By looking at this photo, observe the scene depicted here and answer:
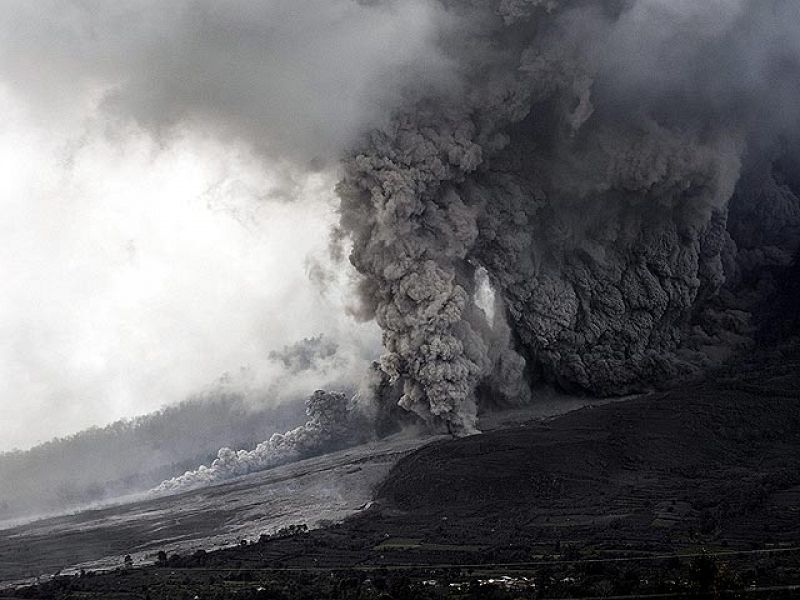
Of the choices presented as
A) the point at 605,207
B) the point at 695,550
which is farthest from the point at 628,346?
the point at 695,550

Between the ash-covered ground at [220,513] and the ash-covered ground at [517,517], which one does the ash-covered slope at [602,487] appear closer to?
the ash-covered ground at [517,517]

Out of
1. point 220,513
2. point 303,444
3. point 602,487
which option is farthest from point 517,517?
point 303,444

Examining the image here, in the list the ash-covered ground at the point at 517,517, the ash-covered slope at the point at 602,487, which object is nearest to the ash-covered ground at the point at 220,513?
the ash-covered ground at the point at 517,517

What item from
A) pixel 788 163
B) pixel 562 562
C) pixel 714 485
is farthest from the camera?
pixel 788 163

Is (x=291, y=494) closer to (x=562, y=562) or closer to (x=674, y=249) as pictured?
(x=562, y=562)

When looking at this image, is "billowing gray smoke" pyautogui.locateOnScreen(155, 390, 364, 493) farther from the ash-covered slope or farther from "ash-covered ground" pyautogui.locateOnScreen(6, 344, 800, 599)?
the ash-covered slope

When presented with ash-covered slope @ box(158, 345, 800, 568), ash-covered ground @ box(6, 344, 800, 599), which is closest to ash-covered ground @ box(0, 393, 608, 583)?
ash-covered ground @ box(6, 344, 800, 599)

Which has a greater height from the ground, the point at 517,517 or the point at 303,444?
the point at 303,444

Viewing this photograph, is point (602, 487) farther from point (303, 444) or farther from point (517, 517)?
point (303, 444)
